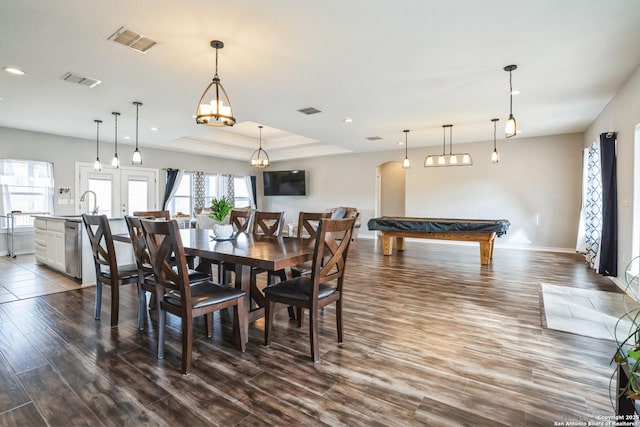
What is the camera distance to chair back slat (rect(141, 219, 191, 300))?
2.10m

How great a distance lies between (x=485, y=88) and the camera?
4203 millimetres

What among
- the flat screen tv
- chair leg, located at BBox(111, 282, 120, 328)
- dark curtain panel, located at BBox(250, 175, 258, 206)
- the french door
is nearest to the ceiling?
the french door

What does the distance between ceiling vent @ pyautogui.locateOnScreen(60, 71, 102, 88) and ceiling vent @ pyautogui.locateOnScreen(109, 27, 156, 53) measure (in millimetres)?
1245

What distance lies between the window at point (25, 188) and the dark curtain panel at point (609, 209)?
34.6 ft

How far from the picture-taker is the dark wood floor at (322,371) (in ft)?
5.71

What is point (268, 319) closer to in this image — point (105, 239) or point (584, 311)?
point (105, 239)

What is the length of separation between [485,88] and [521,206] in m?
4.74

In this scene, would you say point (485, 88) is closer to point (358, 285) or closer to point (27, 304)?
point (358, 285)

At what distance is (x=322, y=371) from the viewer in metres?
2.18

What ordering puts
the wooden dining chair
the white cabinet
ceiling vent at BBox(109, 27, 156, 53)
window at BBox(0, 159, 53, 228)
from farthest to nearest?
window at BBox(0, 159, 53, 228)
the white cabinet
the wooden dining chair
ceiling vent at BBox(109, 27, 156, 53)

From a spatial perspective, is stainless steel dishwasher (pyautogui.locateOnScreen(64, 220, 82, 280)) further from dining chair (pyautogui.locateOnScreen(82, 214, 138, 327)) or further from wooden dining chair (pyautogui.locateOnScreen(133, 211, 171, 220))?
dining chair (pyautogui.locateOnScreen(82, 214, 138, 327))

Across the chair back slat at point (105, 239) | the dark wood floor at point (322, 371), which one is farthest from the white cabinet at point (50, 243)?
the chair back slat at point (105, 239)

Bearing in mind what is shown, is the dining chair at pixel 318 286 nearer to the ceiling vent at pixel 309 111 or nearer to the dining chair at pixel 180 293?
the dining chair at pixel 180 293

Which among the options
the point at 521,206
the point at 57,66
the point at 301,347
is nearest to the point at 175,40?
the point at 57,66
